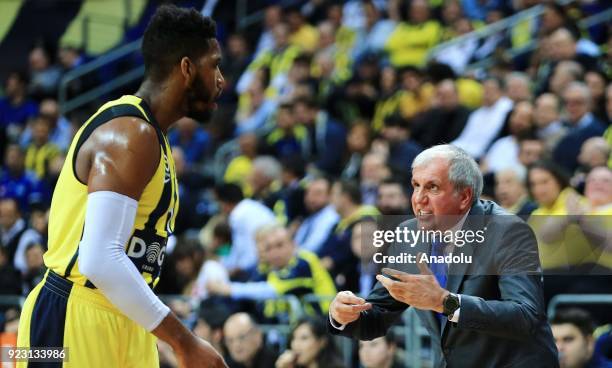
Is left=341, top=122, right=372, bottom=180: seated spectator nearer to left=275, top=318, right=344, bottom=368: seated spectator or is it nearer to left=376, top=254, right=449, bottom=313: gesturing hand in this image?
left=275, top=318, right=344, bottom=368: seated spectator

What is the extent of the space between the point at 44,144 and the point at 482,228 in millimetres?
10843

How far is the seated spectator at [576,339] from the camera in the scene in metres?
5.90

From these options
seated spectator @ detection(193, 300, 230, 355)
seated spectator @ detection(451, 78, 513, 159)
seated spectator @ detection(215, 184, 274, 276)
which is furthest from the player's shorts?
seated spectator @ detection(451, 78, 513, 159)

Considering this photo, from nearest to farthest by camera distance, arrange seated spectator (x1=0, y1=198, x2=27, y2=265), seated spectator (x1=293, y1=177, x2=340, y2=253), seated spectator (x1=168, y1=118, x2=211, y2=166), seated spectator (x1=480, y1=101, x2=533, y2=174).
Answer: seated spectator (x1=293, y1=177, x2=340, y2=253) → seated spectator (x1=480, y1=101, x2=533, y2=174) → seated spectator (x1=0, y1=198, x2=27, y2=265) → seated spectator (x1=168, y1=118, x2=211, y2=166)

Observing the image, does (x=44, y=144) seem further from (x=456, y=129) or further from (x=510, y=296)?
(x=510, y=296)

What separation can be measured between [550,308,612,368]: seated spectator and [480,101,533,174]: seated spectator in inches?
123

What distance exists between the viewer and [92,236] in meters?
3.47

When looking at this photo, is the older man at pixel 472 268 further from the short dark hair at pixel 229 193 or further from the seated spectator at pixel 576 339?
the short dark hair at pixel 229 193

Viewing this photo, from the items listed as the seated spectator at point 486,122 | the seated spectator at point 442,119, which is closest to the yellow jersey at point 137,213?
the seated spectator at point 486,122

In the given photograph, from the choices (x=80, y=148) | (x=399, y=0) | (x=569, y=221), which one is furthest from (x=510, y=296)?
(x=399, y=0)

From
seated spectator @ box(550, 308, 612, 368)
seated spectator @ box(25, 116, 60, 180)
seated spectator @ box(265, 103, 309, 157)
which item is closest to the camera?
seated spectator @ box(550, 308, 612, 368)

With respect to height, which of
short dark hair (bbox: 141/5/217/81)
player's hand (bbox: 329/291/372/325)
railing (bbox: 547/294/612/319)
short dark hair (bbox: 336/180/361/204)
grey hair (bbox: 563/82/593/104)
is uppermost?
grey hair (bbox: 563/82/593/104)

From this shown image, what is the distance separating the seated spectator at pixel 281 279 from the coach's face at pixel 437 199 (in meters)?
3.80

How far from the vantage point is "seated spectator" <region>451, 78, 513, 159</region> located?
1006 cm
